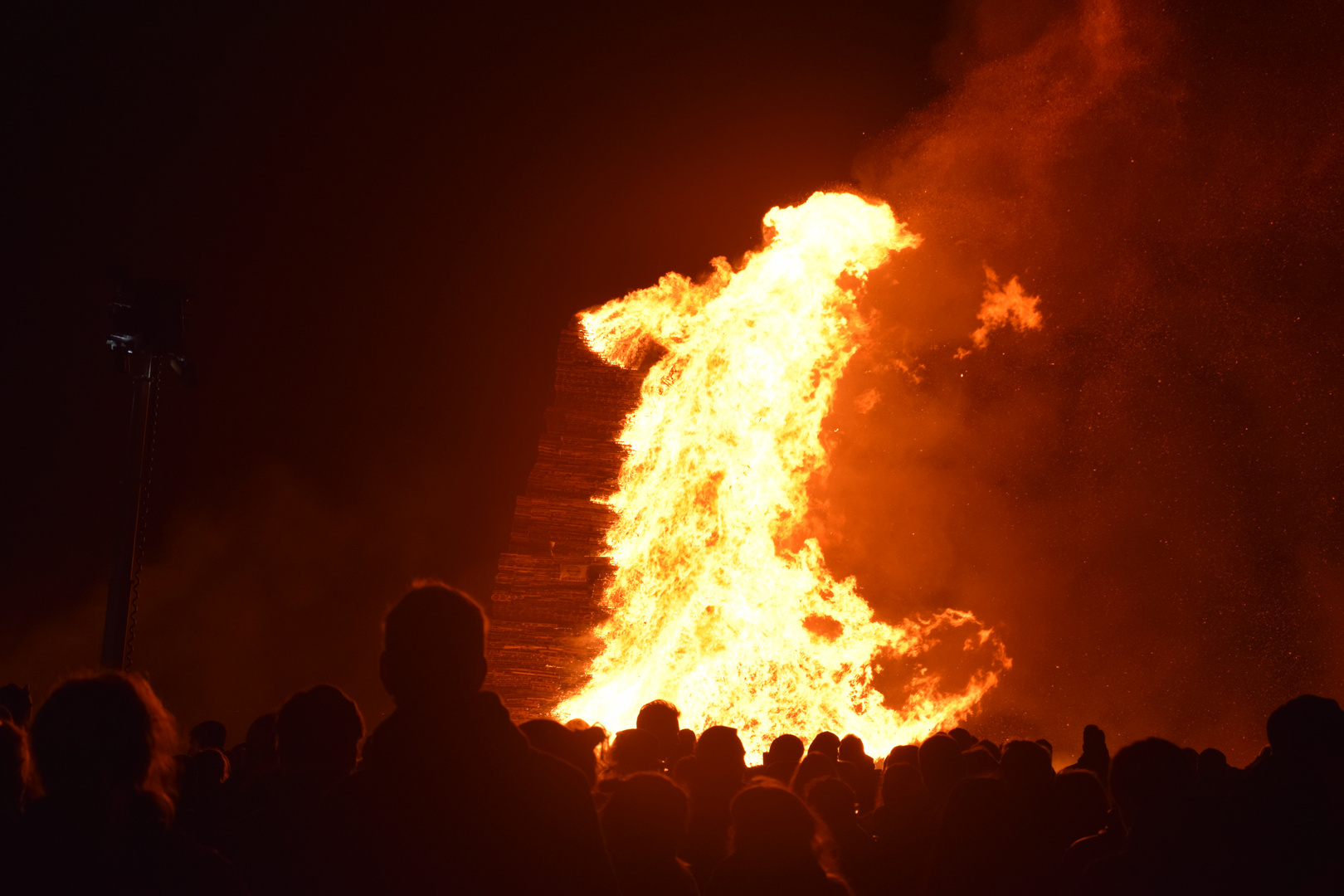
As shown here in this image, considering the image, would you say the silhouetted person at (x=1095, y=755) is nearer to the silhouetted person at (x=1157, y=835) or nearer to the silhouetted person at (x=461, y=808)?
the silhouetted person at (x=1157, y=835)

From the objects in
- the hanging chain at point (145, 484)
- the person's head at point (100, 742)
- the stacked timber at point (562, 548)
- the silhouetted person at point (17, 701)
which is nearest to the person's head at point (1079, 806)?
the person's head at point (100, 742)

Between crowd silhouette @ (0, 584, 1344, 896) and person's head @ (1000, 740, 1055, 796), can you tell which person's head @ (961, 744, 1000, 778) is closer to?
crowd silhouette @ (0, 584, 1344, 896)

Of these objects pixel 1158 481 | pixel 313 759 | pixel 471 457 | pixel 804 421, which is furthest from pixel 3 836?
pixel 1158 481

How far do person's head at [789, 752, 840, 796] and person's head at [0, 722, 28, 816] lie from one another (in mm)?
2641

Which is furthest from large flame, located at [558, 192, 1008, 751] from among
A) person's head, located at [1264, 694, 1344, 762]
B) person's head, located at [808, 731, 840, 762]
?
person's head, located at [1264, 694, 1344, 762]

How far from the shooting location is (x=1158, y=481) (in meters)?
13.6

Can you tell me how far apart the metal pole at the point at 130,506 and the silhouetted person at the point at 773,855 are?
5143mm

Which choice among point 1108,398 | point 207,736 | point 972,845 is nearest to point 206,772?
point 207,736

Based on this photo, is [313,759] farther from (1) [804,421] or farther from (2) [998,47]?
(2) [998,47]

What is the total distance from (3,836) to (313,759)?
0.88 meters

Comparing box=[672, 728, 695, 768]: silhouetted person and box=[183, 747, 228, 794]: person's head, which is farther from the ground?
box=[672, 728, 695, 768]: silhouetted person

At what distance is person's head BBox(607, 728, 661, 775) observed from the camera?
3730 millimetres

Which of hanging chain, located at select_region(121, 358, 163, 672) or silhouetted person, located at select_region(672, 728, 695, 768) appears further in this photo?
hanging chain, located at select_region(121, 358, 163, 672)

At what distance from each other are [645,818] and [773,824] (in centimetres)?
33
